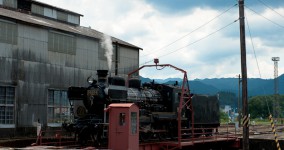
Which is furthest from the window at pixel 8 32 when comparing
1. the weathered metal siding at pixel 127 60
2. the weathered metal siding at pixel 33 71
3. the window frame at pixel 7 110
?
the weathered metal siding at pixel 127 60

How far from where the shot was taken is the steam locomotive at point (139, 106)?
18.4 meters

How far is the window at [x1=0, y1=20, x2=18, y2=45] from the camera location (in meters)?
24.8

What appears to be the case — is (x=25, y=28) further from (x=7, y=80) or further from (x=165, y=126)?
(x=165, y=126)

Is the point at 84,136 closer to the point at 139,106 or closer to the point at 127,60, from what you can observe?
the point at 139,106

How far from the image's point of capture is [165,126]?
70.8 ft

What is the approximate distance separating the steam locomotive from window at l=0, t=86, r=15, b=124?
5615mm

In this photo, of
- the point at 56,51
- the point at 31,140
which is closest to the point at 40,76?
the point at 56,51

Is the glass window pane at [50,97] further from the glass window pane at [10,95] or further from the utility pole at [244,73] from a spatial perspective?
the utility pole at [244,73]

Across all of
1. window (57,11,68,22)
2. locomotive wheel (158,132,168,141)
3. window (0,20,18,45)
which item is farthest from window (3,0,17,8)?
locomotive wheel (158,132,168,141)

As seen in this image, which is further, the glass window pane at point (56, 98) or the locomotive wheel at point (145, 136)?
the glass window pane at point (56, 98)

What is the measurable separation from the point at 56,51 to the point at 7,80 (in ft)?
15.1

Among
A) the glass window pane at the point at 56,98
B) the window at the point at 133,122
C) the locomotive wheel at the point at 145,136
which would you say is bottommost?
the locomotive wheel at the point at 145,136

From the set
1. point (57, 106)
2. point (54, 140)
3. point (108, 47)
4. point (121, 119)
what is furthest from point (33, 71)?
point (121, 119)

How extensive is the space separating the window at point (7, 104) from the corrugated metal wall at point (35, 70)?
0.30m
